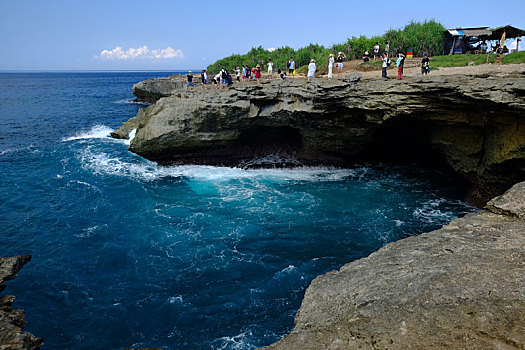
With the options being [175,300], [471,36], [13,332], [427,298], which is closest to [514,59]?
[471,36]

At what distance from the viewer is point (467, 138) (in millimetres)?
18828

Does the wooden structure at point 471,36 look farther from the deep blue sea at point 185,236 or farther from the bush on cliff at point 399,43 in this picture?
the deep blue sea at point 185,236

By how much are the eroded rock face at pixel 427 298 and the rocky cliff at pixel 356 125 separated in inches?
400

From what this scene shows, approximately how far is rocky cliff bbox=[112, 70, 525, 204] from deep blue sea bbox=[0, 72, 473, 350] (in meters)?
1.67

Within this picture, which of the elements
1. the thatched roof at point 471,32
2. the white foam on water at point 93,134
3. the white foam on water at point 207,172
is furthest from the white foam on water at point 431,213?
the white foam on water at point 93,134

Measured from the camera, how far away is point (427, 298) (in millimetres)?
6062

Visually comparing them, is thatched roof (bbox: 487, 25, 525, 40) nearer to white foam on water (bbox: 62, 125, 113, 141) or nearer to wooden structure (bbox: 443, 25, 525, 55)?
wooden structure (bbox: 443, 25, 525, 55)

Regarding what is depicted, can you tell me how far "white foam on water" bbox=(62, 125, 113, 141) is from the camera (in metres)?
33.9

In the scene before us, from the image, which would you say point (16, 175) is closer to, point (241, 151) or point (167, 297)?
point (241, 151)

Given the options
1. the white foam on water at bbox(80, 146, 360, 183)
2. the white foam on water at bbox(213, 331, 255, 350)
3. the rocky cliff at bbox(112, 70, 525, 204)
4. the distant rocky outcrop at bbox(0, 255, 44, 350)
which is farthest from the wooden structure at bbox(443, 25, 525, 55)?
the distant rocky outcrop at bbox(0, 255, 44, 350)

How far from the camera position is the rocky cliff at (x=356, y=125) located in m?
16.3

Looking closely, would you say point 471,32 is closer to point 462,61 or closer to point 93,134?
point 462,61

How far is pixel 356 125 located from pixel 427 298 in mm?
16816

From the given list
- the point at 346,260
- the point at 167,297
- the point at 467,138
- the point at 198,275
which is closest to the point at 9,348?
the point at 167,297
